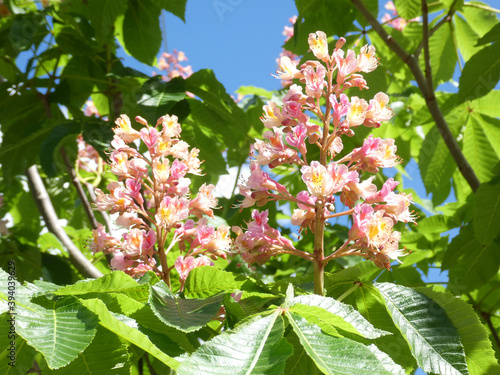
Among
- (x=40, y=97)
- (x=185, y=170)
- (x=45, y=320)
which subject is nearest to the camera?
(x=45, y=320)

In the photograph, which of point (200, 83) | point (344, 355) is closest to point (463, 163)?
point (200, 83)

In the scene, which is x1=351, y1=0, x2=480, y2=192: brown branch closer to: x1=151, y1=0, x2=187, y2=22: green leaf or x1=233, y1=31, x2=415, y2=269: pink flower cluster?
x1=151, y1=0, x2=187, y2=22: green leaf

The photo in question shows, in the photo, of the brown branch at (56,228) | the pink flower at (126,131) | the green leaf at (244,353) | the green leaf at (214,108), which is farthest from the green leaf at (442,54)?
the green leaf at (244,353)

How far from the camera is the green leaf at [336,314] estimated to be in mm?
944

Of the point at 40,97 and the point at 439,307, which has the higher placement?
the point at 40,97

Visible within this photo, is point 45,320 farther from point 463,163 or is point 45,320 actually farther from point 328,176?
point 463,163

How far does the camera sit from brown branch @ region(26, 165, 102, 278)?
2439 millimetres

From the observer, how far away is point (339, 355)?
0.85 meters

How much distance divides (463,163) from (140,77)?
4.65 feet

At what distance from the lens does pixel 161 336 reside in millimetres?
1010

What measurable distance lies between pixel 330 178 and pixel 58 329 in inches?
24.3

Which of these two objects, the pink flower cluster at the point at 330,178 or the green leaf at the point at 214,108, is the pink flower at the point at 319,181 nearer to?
the pink flower cluster at the point at 330,178

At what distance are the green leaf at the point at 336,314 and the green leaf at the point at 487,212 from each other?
119 centimetres

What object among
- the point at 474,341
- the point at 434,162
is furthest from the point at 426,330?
the point at 434,162
